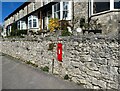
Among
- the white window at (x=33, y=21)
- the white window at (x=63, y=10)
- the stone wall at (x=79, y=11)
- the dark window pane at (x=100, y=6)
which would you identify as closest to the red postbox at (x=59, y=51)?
the stone wall at (x=79, y=11)

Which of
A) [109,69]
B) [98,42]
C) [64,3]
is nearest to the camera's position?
[109,69]

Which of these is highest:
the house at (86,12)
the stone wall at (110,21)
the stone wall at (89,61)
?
the house at (86,12)

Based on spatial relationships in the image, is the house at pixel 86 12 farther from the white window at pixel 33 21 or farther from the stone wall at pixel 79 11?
the white window at pixel 33 21

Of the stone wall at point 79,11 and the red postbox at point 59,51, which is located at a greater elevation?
the stone wall at point 79,11

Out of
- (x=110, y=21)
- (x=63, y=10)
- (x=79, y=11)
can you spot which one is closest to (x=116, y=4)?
(x=110, y=21)

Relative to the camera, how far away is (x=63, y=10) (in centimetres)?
1884

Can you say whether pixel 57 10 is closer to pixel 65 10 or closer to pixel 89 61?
pixel 65 10

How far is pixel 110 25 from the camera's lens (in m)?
12.1

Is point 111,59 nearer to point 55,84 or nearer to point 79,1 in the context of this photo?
point 55,84

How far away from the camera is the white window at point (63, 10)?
18.1m

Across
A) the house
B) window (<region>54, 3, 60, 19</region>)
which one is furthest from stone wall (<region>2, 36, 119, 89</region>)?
window (<region>54, 3, 60, 19</region>)

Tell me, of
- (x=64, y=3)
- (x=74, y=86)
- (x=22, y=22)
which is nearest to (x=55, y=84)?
(x=74, y=86)

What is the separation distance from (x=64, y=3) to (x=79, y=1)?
7.43 feet

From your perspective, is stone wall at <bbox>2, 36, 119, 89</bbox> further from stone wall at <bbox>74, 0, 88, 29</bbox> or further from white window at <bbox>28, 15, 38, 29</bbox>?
white window at <bbox>28, 15, 38, 29</bbox>
